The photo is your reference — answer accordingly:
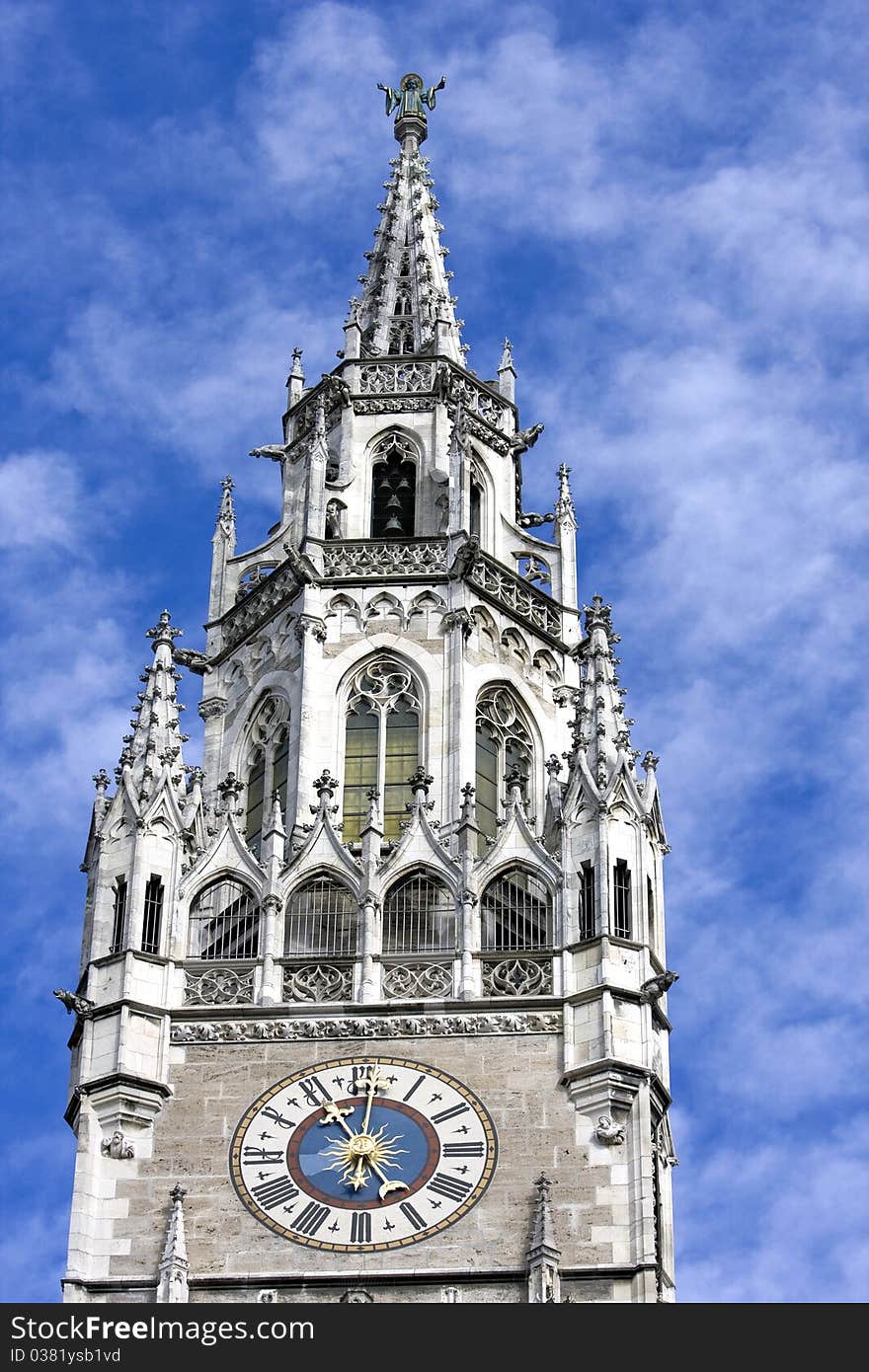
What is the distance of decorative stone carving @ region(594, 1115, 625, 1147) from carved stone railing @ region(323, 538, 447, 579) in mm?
12667

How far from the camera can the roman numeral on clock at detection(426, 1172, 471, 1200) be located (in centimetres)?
4734

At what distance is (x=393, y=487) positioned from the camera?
2406 inches

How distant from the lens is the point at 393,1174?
47.8 metres

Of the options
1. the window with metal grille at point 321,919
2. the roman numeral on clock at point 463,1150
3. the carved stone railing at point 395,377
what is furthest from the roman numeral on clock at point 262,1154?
the carved stone railing at point 395,377

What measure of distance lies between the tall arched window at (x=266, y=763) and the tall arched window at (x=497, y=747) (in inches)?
121

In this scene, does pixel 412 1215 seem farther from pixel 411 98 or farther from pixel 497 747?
pixel 411 98

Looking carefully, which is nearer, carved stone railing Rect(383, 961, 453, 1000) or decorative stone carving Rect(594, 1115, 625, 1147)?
decorative stone carving Rect(594, 1115, 625, 1147)

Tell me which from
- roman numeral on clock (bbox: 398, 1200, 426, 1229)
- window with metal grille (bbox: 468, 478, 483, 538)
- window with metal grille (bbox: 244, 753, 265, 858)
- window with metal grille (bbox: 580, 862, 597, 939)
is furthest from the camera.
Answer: window with metal grille (bbox: 468, 478, 483, 538)

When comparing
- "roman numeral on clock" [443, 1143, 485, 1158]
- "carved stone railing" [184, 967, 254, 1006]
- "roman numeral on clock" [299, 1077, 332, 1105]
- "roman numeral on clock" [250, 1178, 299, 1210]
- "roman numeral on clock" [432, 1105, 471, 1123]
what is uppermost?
"carved stone railing" [184, 967, 254, 1006]

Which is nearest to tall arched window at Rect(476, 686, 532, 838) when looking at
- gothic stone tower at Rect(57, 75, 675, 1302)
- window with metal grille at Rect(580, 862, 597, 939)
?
gothic stone tower at Rect(57, 75, 675, 1302)

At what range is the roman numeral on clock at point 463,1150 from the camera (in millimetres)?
47844

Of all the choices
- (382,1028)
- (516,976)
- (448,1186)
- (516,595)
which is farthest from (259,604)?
(448,1186)

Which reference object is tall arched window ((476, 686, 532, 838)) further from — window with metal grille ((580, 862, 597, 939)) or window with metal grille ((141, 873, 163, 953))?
window with metal grille ((141, 873, 163, 953))

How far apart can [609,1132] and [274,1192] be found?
4586 millimetres
